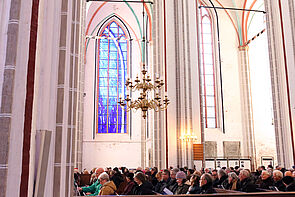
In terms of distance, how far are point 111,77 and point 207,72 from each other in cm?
618

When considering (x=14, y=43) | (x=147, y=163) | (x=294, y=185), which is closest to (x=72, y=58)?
(x=14, y=43)

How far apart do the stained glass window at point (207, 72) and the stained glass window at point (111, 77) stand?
5.02m

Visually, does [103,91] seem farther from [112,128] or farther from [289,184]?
[289,184]

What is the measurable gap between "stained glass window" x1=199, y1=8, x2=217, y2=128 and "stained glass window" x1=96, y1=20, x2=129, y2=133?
5019mm

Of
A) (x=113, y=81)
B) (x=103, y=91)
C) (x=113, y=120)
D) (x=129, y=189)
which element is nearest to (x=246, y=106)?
(x=113, y=120)

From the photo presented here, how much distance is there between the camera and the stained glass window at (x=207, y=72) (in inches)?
754

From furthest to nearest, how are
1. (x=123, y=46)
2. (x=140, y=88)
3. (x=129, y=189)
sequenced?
1. (x=123, y=46)
2. (x=140, y=88)
3. (x=129, y=189)

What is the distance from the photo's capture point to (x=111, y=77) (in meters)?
21.5

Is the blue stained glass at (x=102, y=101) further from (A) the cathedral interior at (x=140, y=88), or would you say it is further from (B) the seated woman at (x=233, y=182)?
(B) the seated woman at (x=233, y=182)

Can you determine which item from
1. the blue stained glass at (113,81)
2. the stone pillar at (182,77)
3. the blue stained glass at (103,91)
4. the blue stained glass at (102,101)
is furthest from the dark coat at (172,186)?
the blue stained glass at (113,81)

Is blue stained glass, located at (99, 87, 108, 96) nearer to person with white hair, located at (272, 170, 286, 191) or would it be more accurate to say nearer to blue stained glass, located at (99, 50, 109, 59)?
blue stained glass, located at (99, 50, 109, 59)

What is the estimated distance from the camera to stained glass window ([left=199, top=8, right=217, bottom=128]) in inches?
754

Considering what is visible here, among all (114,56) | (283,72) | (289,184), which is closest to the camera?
(289,184)

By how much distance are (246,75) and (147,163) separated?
25.5 ft
